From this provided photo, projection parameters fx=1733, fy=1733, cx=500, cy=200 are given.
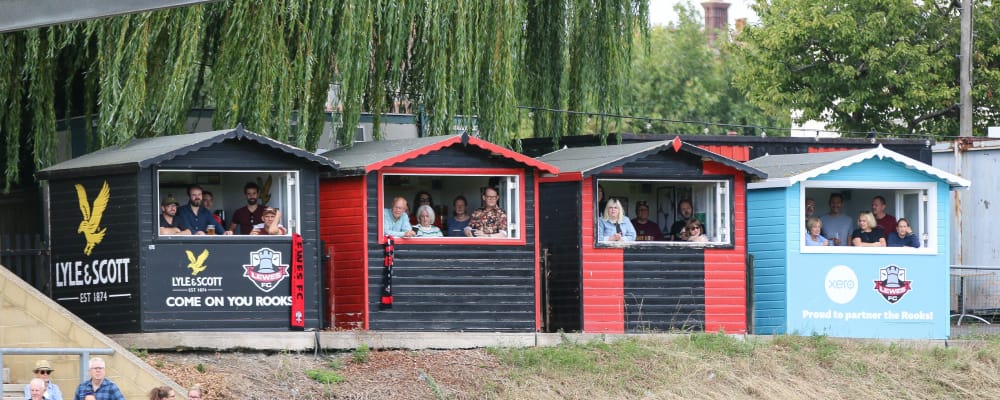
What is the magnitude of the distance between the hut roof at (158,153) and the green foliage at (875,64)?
23372mm

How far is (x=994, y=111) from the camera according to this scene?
41.1m

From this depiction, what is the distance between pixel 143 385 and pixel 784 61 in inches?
1110

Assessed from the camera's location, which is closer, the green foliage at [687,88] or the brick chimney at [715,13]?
the green foliage at [687,88]


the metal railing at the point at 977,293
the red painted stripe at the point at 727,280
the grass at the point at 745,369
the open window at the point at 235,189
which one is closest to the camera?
the grass at the point at 745,369

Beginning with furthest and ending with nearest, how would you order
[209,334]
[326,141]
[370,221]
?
[326,141]
[370,221]
[209,334]

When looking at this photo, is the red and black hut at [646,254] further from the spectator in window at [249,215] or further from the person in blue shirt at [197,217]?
the person in blue shirt at [197,217]

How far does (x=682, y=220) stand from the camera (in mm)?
22953

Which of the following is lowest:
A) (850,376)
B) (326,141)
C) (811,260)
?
(850,376)

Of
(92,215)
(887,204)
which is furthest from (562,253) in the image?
(92,215)

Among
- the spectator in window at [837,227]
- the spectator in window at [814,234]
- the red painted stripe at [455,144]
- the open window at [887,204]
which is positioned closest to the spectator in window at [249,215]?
the red painted stripe at [455,144]

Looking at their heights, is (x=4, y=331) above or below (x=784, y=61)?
below

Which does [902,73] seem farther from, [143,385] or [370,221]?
[143,385]

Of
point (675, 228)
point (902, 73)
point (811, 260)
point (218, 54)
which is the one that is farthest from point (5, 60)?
point (902, 73)

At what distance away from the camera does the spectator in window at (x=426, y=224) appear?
20734mm
